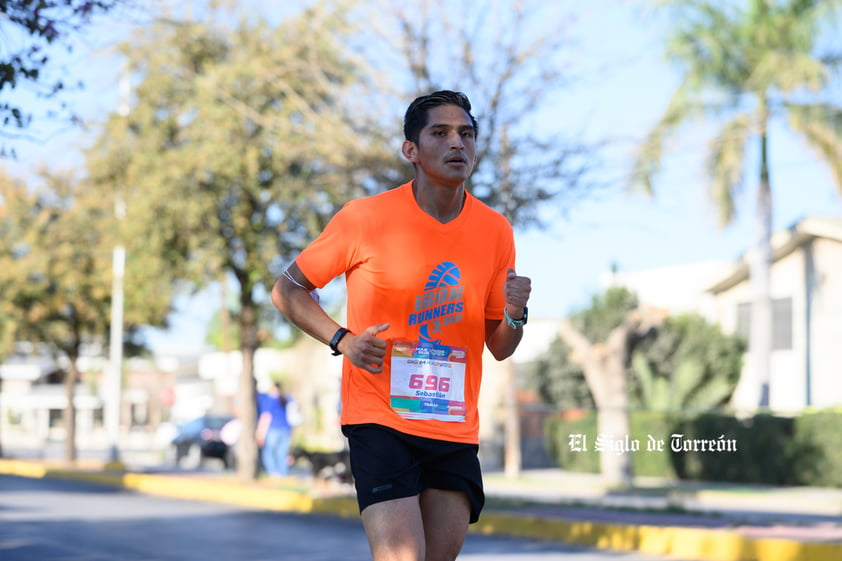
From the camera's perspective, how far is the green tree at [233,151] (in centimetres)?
A: 1886

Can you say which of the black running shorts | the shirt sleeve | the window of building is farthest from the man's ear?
the window of building

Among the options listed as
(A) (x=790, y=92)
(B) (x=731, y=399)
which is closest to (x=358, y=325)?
(A) (x=790, y=92)

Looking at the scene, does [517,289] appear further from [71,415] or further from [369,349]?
[71,415]

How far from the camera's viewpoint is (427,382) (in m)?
4.06

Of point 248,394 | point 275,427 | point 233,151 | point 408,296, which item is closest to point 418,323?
point 408,296

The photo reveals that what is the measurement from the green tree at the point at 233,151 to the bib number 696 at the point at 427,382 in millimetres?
14120

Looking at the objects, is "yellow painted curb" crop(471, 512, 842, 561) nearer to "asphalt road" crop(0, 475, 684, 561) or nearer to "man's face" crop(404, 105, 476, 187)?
"asphalt road" crop(0, 475, 684, 561)

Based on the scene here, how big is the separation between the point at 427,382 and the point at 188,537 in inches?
329

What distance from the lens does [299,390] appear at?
5722 cm

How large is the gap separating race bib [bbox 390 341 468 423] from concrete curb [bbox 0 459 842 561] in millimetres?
6358

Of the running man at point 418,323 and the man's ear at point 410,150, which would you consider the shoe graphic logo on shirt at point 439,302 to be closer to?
the running man at point 418,323

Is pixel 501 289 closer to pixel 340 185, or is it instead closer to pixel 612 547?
pixel 612 547

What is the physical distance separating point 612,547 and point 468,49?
7.02 metres

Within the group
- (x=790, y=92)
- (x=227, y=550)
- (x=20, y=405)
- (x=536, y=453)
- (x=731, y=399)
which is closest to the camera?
(x=227, y=550)
